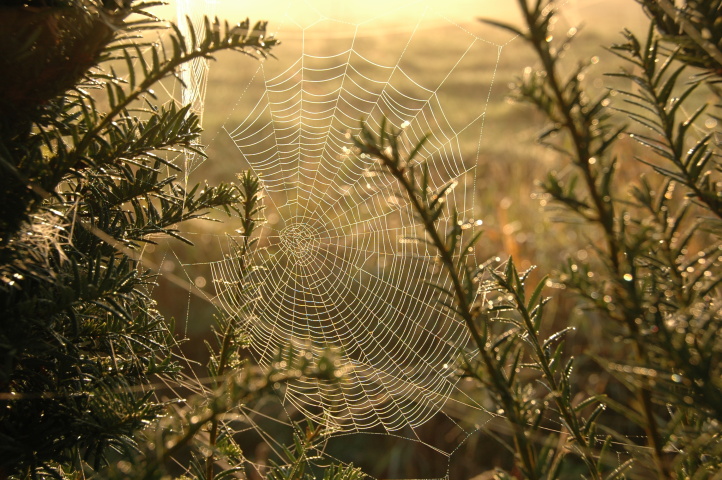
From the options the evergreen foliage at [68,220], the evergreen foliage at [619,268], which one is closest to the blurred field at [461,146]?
the evergreen foliage at [619,268]

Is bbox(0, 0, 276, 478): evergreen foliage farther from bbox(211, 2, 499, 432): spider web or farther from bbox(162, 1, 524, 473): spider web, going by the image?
bbox(211, 2, 499, 432): spider web

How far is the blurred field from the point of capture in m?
1.74

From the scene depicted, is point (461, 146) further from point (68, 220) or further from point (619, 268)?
point (619, 268)

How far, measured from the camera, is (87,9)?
0.64 metres

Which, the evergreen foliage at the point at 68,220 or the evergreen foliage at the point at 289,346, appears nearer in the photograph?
the evergreen foliage at the point at 289,346

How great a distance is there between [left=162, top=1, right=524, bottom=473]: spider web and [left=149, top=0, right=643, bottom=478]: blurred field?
5 cm

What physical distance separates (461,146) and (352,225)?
198 centimetres

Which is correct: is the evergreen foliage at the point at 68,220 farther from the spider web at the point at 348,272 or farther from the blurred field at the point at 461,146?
the spider web at the point at 348,272

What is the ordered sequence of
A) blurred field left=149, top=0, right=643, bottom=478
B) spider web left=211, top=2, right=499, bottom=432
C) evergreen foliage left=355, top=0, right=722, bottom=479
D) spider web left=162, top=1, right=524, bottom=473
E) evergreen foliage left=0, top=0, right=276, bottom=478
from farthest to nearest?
spider web left=211, top=2, right=499, bottom=432
blurred field left=149, top=0, right=643, bottom=478
spider web left=162, top=1, right=524, bottom=473
evergreen foliage left=0, top=0, right=276, bottom=478
evergreen foliage left=355, top=0, right=722, bottom=479

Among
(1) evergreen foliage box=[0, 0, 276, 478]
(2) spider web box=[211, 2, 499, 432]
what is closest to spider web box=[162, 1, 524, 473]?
(2) spider web box=[211, 2, 499, 432]

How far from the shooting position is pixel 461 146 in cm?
491

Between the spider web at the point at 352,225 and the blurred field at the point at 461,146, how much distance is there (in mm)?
52

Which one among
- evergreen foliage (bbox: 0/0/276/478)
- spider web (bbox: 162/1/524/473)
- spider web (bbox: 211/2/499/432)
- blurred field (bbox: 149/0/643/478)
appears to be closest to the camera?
evergreen foliage (bbox: 0/0/276/478)

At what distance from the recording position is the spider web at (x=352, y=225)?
144 centimetres
